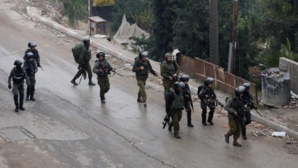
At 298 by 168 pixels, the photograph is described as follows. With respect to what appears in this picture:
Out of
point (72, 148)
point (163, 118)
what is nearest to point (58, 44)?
point (163, 118)

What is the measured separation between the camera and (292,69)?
19172 millimetres

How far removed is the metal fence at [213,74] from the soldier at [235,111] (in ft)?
10.2

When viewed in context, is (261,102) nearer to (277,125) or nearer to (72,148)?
(277,125)

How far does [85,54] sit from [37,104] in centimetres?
211

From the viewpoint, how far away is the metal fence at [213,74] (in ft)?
61.7

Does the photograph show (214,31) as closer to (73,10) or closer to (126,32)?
(126,32)

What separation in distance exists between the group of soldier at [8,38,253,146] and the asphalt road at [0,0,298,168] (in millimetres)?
324

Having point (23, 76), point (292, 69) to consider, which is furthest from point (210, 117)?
point (23, 76)

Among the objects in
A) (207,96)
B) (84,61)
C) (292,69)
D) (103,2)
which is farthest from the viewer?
A: (103,2)

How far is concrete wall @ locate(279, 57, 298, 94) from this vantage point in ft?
62.6

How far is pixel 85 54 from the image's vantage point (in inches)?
743

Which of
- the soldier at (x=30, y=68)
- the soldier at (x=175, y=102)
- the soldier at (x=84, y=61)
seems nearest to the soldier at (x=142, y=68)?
the soldier at (x=84, y=61)

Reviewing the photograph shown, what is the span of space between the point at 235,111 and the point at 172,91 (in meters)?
1.47

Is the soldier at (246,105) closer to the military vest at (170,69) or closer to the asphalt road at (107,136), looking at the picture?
the asphalt road at (107,136)
